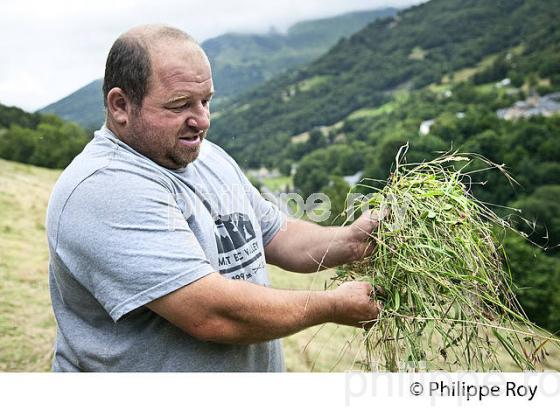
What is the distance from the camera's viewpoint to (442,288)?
1.88 m

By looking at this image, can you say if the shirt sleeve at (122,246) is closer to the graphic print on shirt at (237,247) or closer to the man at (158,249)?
the man at (158,249)

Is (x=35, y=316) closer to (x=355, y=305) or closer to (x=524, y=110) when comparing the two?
(x=355, y=305)

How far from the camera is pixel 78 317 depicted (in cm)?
163

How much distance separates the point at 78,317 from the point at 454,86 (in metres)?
59.3

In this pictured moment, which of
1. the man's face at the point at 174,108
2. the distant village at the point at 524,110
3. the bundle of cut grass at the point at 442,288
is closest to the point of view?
the man's face at the point at 174,108

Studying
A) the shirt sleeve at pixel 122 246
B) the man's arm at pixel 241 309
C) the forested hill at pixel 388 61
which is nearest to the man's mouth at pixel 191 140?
the shirt sleeve at pixel 122 246

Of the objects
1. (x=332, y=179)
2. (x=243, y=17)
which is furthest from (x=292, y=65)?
(x=243, y=17)

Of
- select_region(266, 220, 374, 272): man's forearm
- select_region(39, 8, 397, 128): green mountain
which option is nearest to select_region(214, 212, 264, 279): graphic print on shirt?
select_region(266, 220, 374, 272): man's forearm

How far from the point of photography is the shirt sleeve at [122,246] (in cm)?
145

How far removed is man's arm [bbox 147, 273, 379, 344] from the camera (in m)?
1.46

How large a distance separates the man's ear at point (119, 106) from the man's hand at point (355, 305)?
0.77m

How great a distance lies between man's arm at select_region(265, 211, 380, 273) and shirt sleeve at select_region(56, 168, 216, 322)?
74 cm
